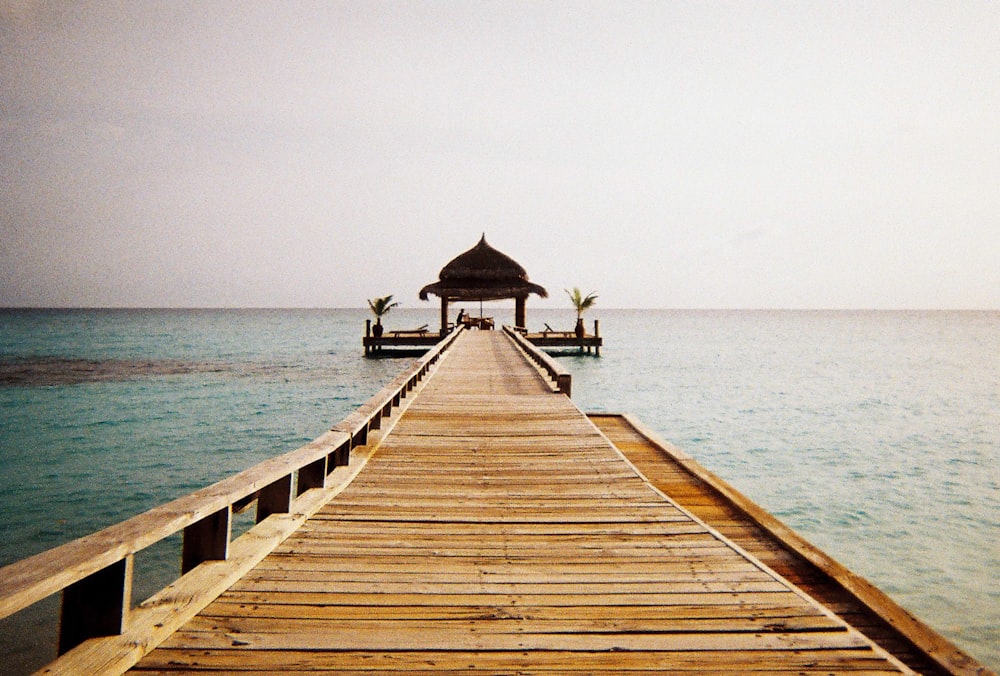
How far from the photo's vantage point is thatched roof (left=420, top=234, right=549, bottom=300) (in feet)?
82.0

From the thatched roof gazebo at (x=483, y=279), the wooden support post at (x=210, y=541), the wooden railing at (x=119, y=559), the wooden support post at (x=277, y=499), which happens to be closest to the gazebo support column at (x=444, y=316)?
the thatched roof gazebo at (x=483, y=279)

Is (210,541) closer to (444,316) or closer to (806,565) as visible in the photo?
(806,565)

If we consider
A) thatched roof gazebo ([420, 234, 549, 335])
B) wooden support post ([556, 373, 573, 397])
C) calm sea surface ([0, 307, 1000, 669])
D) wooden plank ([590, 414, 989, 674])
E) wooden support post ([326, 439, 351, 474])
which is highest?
thatched roof gazebo ([420, 234, 549, 335])

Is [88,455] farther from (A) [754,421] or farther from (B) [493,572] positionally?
(A) [754,421]

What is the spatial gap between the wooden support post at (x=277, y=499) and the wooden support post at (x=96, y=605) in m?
1.47

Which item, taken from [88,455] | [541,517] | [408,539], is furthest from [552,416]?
[88,455]

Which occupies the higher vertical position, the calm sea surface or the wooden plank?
the wooden plank

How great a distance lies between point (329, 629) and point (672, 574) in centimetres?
193

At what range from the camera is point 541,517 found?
12.8ft

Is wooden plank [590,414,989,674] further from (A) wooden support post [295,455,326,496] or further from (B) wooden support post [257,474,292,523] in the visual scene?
(B) wooden support post [257,474,292,523]

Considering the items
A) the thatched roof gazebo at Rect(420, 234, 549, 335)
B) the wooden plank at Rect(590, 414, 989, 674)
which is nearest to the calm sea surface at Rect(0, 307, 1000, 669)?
the wooden plank at Rect(590, 414, 989, 674)

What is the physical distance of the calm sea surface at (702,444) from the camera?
8141 millimetres

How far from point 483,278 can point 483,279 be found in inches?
3.0

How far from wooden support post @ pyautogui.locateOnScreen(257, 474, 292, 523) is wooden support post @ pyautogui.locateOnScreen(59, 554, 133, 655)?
1468 mm
